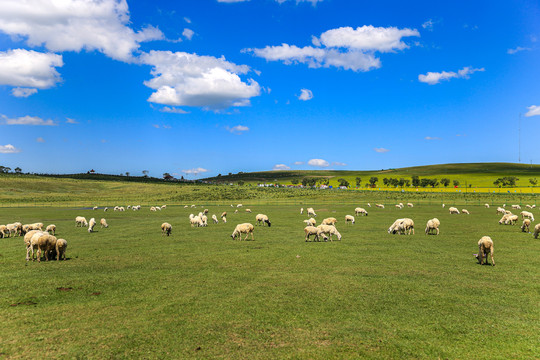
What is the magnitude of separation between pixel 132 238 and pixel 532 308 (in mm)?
27191

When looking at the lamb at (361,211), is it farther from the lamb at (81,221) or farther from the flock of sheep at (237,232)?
the lamb at (81,221)

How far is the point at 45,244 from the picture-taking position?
1875 cm

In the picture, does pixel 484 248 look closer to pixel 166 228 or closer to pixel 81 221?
pixel 166 228

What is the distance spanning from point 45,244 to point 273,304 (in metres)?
15.1

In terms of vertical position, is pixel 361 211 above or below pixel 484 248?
below

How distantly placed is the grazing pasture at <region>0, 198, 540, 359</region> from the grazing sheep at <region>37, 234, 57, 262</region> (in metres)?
1.18

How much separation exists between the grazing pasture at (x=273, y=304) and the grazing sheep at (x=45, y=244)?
1.18 metres

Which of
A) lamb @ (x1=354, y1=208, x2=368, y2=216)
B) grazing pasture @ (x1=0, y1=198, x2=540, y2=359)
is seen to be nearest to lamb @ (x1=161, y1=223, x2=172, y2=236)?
grazing pasture @ (x1=0, y1=198, x2=540, y2=359)

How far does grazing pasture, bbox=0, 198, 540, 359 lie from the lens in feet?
28.6

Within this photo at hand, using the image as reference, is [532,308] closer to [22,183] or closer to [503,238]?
[503,238]

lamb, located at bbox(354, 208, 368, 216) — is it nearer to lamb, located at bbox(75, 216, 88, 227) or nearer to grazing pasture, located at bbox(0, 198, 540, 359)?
grazing pasture, located at bbox(0, 198, 540, 359)

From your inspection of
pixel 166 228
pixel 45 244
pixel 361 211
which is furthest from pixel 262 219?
pixel 45 244

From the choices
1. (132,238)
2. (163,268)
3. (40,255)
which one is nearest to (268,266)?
(163,268)

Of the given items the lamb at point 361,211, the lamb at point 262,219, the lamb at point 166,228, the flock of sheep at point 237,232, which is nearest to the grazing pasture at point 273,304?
the flock of sheep at point 237,232
